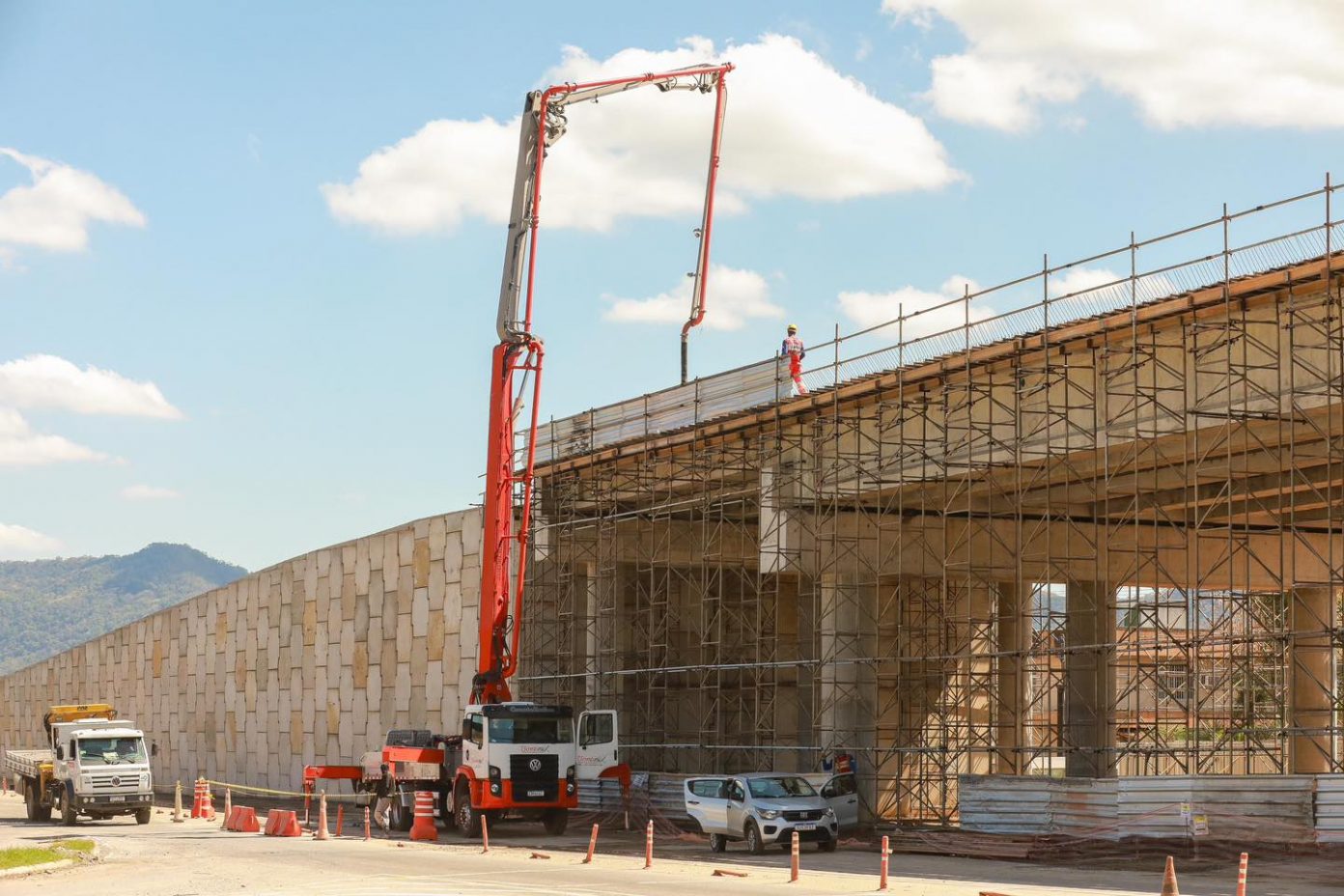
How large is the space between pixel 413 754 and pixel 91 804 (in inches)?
345

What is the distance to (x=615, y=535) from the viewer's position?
46594 mm

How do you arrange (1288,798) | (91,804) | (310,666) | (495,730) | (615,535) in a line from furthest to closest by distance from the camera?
(310,666) < (615,535) < (91,804) < (495,730) < (1288,798)

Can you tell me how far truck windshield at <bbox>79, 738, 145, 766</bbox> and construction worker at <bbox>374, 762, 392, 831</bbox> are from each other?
656 cm

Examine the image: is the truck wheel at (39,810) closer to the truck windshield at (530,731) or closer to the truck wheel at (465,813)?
the truck wheel at (465,813)

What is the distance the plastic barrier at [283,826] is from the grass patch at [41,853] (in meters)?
4.29

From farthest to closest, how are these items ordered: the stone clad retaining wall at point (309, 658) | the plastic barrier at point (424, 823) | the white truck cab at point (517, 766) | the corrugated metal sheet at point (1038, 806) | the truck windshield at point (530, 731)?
the stone clad retaining wall at point (309, 658) < the truck windshield at point (530, 731) < the white truck cab at point (517, 766) < the plastic barrier at point (424, 823) < the corrugated metal sheet at point (1038, 806)

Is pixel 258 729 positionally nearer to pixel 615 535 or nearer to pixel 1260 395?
pixel 615 535

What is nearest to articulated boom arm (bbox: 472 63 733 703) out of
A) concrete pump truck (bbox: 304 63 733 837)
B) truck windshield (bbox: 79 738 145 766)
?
concrete pump truck (bbox: 304 63 733 837)

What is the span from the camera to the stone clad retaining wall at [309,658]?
5081cm

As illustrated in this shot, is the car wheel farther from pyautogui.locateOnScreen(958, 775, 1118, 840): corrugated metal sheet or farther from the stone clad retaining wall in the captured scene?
the stone clad retaining wall

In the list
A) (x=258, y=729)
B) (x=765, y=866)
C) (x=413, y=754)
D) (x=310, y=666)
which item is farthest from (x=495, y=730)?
(x=258, y=729)

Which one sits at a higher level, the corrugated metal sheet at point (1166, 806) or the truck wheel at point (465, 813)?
the corrugated metal sheet at point (1166, 806)

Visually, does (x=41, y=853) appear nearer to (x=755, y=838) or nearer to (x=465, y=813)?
(x=465, y=813)

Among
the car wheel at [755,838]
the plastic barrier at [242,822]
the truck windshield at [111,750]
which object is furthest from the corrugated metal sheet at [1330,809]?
the truck windshield at [111,750]
